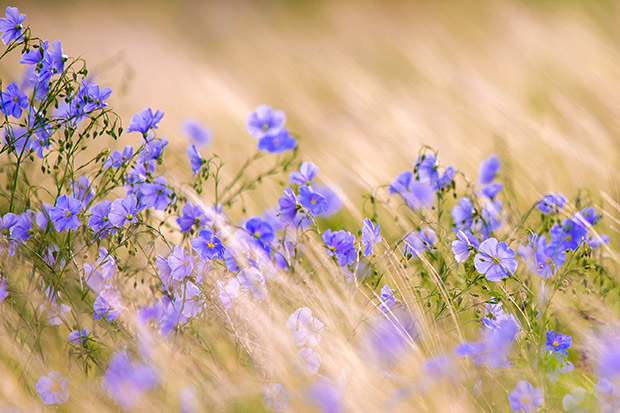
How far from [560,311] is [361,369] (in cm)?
67

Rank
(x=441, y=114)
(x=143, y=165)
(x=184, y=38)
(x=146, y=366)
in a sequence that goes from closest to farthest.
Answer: (x=146, y=366)
(x=143, y=165)
(x=441, y=114)
(x=184, y=38)

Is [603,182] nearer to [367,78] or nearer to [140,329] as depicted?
[140,329]

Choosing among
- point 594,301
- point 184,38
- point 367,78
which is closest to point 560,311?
point 594,301

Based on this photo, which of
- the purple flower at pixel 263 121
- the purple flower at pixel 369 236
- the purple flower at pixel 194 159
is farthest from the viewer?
the purple flower at pixel 263 121

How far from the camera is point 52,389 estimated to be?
156cm

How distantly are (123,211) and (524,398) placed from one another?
3.29ft

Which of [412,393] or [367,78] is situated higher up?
[367,78]

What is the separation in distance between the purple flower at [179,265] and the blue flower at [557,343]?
0.82m

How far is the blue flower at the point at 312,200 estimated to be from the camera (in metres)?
1.93

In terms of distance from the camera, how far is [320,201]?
1.96 m

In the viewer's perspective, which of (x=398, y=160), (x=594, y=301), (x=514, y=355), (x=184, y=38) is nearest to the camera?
(x=514, y=355)

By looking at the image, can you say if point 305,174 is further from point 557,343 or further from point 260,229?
point 557,343

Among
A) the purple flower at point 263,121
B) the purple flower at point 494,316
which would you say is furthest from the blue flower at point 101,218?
the purple flower at point 494,316

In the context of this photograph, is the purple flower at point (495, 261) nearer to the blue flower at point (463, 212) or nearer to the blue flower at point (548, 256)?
the blue flower at point (548, 256)
